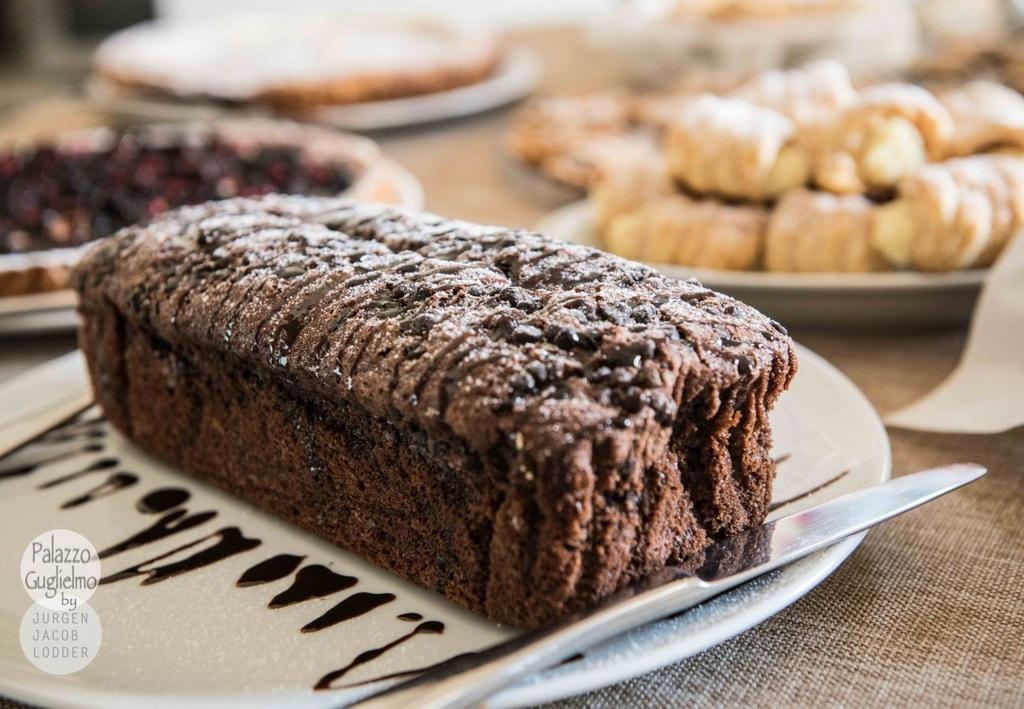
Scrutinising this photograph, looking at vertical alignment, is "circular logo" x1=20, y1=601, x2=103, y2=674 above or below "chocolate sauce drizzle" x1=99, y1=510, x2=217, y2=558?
above

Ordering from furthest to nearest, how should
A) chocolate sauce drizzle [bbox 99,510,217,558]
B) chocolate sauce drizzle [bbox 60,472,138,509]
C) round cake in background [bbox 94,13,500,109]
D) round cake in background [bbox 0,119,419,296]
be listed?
round cake in background [bbox 94,13,500,109], round cake in background [bbox 0,119,419,296], chocolate sauce drizzle [bbox 60,472,138,509], chocolate sauce drizzle [bbox 99,510,217,558]

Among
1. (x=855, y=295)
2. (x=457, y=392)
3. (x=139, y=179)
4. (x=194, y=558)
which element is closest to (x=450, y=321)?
(x=457, y=392)

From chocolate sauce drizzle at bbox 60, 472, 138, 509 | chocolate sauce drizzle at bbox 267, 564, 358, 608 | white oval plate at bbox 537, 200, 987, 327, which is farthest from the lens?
white oval plate at bbox 537, 200, 987, 327

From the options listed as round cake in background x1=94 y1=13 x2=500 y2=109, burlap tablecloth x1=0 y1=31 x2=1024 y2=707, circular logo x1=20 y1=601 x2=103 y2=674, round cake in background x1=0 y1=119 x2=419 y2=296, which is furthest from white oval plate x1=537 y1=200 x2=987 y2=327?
round cake in background x1=94 y1=13 x2=500 y2=109

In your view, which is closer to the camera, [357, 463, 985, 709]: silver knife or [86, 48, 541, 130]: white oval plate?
[357, 463, 985, 709]: silver knife

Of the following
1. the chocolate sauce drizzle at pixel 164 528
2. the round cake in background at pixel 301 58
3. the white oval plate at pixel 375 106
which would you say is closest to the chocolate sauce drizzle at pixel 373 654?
the chocolate sauce drizzle at pixel 164 528

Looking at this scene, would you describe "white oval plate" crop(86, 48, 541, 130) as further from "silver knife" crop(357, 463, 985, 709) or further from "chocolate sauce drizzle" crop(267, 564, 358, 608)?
"silver knife" crop(357, 463, 985, 709)

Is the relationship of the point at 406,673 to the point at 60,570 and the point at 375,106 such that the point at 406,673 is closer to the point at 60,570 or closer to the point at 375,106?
the point at 60,570
